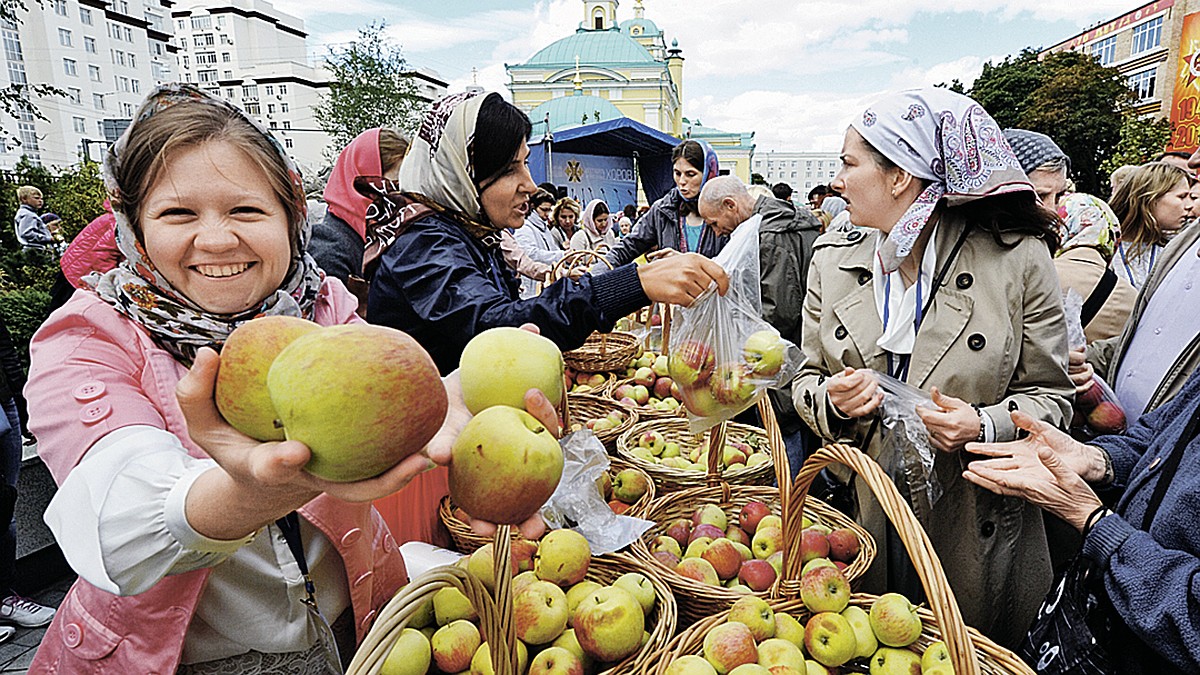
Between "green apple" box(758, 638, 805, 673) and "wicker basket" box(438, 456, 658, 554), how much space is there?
0.72m

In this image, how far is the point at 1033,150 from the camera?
3234mm

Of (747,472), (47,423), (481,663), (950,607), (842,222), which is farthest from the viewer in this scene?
(842,222)

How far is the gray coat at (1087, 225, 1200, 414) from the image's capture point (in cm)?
194

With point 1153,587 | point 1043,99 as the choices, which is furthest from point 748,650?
point 1043,99

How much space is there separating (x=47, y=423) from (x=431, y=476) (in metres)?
1.20

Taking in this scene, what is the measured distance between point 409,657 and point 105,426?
2.72ft

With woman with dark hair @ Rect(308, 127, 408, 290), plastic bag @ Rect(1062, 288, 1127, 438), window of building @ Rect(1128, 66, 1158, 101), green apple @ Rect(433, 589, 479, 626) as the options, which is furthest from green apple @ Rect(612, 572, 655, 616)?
window of building @ Rect(1128, 66, 1158, 101)

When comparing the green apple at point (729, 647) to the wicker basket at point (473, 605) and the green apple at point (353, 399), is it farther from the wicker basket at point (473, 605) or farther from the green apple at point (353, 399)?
the green apple at point (353, 399)

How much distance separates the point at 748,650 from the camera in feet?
4.70

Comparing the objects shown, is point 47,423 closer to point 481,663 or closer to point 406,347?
point 406,347

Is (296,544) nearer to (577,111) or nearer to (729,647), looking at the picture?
(729,647)

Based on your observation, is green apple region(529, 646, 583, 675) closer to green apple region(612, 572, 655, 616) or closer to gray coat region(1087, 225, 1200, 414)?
green apple region(612, 572, 655, 616)

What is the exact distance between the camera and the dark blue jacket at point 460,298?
1.90 m

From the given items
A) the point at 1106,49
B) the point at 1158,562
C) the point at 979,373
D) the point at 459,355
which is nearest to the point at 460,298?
the point at 459,355
